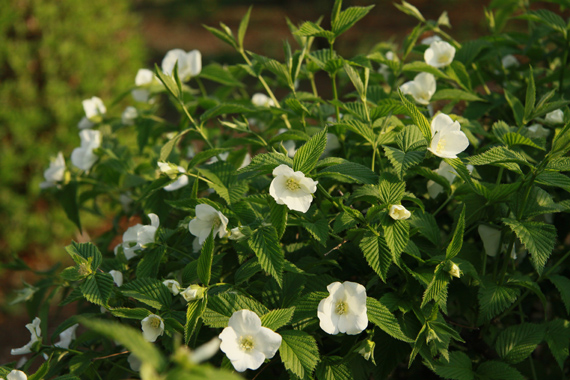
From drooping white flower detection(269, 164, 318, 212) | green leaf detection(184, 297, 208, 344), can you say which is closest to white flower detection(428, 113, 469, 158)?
drooping white flower detection(269, 164, 318, 212)

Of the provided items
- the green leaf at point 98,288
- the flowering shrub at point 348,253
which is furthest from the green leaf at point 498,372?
the green leaf at point 98,288

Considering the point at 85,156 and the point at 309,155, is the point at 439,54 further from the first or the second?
the point at 85,156

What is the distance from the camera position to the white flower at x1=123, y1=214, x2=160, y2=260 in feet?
3.53

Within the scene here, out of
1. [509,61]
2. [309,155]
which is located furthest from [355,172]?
[509,61]

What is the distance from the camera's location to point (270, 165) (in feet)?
3.08

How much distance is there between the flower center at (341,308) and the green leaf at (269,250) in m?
0.11

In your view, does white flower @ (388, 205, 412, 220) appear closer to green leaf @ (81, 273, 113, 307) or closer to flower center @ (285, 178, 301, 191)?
flower center @ (285, 178, 301, 191)

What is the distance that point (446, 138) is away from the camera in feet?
3.32

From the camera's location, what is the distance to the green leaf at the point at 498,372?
0.99 meters

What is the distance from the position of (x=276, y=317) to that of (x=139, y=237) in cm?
37

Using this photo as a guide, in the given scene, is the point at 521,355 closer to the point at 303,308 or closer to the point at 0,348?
the point at 303,308

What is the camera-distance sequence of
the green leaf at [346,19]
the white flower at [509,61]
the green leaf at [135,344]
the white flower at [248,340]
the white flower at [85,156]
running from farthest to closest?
the white flower at [509,61]
the white flower at [85,156]
the green leaf at [346,19]
the white flower at [248,340]
the green leaf at [135,344]

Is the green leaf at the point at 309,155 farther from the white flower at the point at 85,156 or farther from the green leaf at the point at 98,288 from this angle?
the white flower at the point at 85,156

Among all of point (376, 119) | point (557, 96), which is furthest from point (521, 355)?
point (557, 96)
